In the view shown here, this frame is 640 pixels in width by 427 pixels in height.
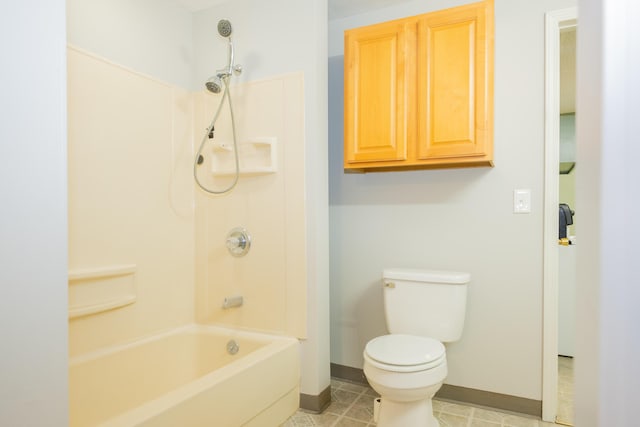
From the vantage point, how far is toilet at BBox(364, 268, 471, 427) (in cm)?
160

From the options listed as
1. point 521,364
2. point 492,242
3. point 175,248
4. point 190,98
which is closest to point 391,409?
point 521,364

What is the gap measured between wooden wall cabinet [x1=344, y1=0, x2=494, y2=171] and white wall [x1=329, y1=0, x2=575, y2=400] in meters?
0.19

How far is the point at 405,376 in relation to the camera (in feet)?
5.21

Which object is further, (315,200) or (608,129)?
(315,200)

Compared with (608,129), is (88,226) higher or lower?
lower

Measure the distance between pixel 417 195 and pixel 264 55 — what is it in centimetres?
123

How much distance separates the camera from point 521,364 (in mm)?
2041

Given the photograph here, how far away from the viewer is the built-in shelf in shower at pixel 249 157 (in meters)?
2.19

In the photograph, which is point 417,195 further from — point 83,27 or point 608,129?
point 83,27

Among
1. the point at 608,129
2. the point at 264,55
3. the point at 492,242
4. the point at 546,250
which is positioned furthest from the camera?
the point at 264,55

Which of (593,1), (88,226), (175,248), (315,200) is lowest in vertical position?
(175,248)

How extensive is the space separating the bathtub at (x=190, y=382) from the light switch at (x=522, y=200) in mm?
1411

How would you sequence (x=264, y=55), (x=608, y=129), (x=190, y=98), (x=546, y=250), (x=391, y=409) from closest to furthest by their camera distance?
1. (x=608, y=129)
2. (x=391, y=409)
3. (x=546, y=250)
4. (x=264, y=55)
5. (x=190, y=98)

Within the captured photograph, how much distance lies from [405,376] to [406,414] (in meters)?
0.28
